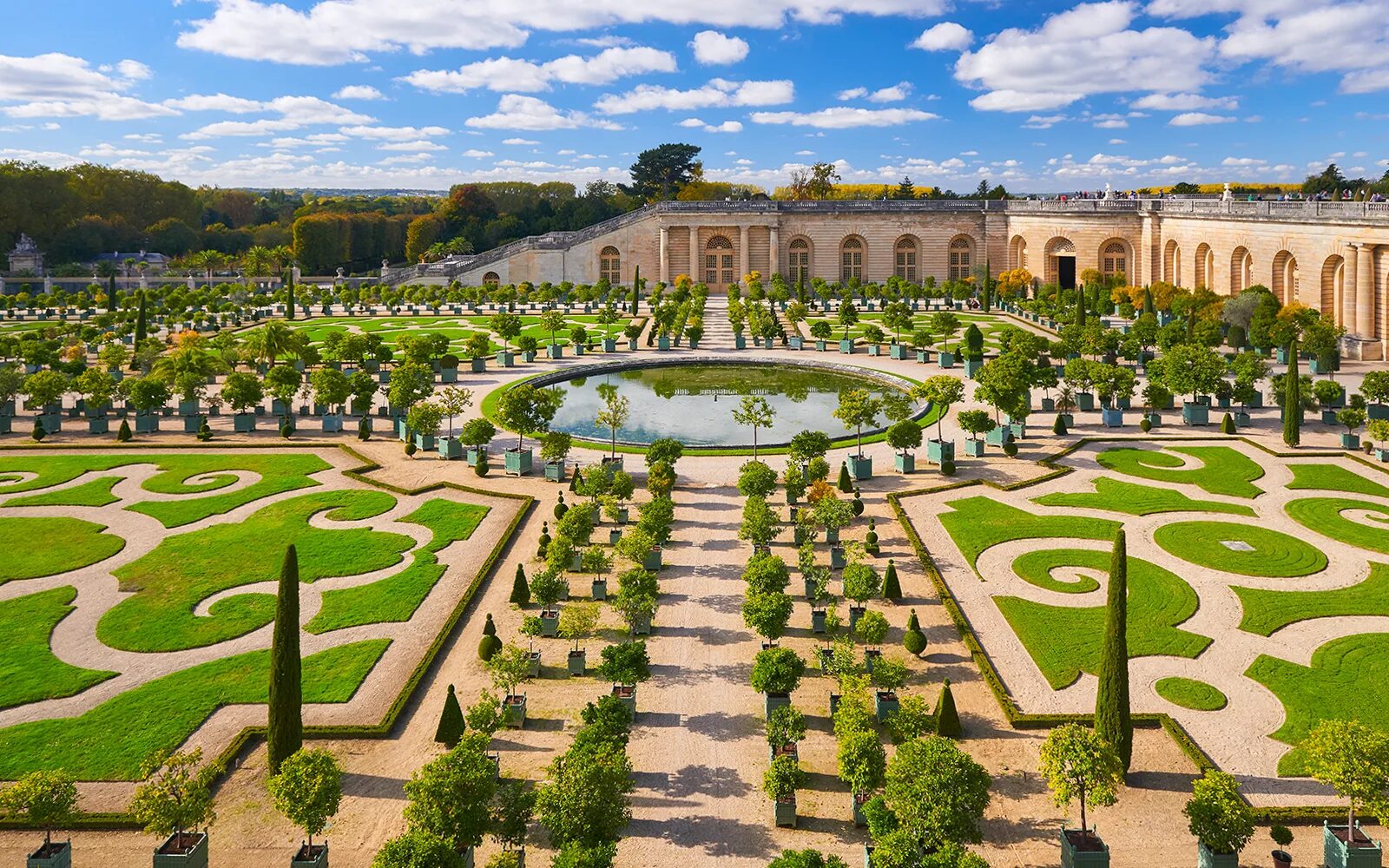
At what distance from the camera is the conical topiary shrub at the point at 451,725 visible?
19812mm

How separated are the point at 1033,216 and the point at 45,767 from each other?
86536mm

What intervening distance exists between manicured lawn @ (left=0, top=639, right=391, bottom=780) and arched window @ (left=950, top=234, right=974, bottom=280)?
83.4 meters

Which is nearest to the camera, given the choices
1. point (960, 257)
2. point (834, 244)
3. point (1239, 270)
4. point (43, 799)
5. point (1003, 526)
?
point (43, 799)

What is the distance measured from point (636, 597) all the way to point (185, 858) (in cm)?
1030

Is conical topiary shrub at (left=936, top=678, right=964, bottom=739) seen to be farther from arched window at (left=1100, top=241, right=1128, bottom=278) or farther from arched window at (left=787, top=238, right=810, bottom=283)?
arched window at (left=787, top=238, right=810, bottom=283)

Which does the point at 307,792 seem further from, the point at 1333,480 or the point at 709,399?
the point at 709,399

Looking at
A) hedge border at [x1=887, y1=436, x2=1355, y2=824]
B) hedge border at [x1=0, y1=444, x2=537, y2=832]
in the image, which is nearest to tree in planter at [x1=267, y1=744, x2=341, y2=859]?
hedge border at [x1=0, y1=444, x2=537, y2=832]

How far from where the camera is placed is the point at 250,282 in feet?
351

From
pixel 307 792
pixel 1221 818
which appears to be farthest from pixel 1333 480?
pixel 307 792

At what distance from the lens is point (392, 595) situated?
2697 centimetres

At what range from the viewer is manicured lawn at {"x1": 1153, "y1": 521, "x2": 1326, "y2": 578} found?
28250 millimetres

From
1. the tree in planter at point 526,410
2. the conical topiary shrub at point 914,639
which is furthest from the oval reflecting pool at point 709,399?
the conical topiary shrub at point 914,639

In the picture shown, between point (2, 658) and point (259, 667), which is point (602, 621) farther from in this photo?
point (2, 658)

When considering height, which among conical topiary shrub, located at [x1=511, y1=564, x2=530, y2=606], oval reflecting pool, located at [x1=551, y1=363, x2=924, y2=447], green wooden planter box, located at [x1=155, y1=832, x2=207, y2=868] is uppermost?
oval reflecting pool, located at [x1=551, y1=363, x2=924, y2=447]
